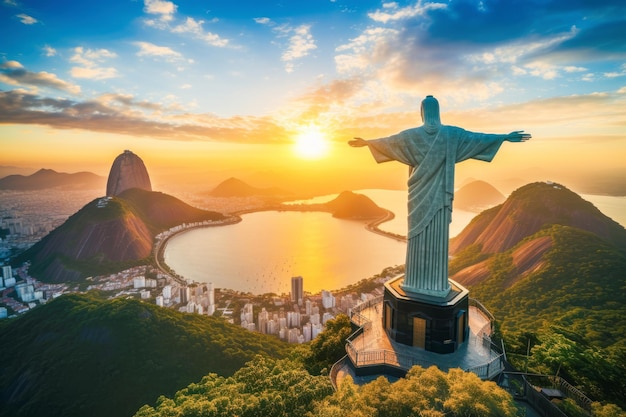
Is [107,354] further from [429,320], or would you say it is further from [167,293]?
[429,320]

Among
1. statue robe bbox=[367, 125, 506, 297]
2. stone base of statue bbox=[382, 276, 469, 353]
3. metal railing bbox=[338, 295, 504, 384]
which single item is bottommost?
metal railing bbox=[338, 295, 504, 384]

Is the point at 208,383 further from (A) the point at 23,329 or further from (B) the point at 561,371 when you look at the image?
(A) the point at 23,329

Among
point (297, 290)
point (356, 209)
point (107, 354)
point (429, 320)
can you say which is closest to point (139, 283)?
point (297, 290)

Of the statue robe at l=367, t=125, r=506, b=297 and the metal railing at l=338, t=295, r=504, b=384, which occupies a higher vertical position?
the statue robe at l=367, t=125, r=506, b=297

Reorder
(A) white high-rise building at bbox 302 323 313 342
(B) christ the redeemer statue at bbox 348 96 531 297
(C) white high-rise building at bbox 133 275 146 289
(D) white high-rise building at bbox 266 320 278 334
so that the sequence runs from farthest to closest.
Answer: (C) white high-rise building at bbox 133 275 146 289 → (D) white high-rise building at bbox 266 320 278 334 → (A) white high-rise building at bbox 302 323 313 342 → (B) christ the redeemer statue at bbox 348 96 531 297

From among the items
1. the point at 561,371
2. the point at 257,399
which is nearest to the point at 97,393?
the point at 257,399

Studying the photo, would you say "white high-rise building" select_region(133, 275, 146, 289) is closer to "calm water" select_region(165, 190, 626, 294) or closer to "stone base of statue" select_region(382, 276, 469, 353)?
"calm water" select_region(165, 190, 626, 294)

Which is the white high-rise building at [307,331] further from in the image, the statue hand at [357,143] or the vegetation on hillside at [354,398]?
the statue hand at [357,143]

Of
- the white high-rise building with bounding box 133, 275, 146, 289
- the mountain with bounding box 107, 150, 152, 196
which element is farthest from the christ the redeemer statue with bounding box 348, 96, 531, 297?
the mountain with bounding box 107, 150, 152, 196
